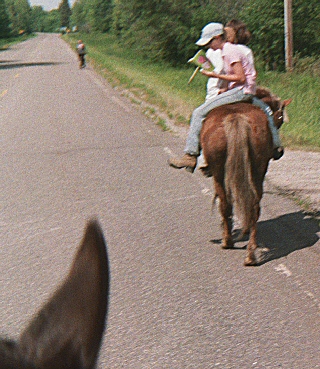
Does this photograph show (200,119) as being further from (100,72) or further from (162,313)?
(100,72)

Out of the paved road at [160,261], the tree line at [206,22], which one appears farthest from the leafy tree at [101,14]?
the paved road at [160,261]

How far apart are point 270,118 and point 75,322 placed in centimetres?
514

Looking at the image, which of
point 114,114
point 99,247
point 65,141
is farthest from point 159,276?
point 114,114

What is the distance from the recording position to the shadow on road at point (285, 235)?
609 centimetres

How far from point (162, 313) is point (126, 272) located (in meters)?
0.90

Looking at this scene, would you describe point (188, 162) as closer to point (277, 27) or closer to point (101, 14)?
point (277, 27)

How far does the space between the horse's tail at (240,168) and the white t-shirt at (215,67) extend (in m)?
0.81

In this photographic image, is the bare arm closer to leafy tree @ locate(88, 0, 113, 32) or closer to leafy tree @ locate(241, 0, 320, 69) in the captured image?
leafy tree @ locate(241, 0, 320, 69)

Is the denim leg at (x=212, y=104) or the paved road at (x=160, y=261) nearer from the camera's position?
the paved road at (x=160, y=261)

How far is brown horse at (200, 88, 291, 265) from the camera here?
5473mm

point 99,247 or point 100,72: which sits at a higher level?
point 99,247

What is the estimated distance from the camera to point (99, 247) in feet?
3.55

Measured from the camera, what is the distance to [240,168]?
5484 millimetres

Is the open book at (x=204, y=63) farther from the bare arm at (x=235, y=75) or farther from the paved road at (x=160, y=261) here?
the paved road at (x=160, y=261)
